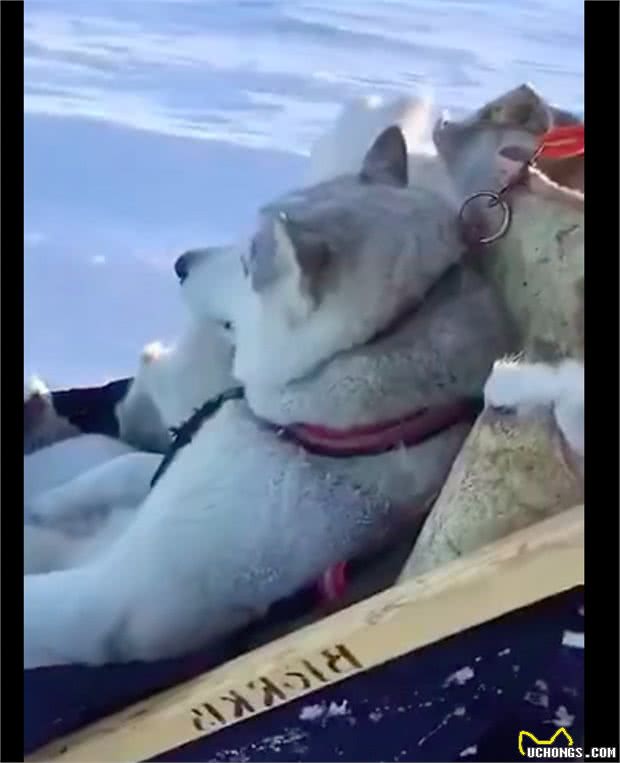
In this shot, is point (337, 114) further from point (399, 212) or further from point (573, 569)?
point (573, 569)

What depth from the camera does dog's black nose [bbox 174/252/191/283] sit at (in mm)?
829

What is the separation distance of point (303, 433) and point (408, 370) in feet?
0.28

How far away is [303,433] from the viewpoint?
0.82m

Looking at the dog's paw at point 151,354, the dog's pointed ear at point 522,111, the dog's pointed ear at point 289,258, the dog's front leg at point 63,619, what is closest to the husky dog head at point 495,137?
the dog's pointed ear at point 522,111

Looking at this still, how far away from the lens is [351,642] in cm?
81

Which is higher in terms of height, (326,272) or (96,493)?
(326,272)

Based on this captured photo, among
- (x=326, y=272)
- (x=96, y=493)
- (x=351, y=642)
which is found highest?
(x=326, y=272)

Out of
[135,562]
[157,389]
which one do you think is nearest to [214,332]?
[157,389]

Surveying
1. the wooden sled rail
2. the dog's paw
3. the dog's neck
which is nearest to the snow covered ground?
the dog's paw

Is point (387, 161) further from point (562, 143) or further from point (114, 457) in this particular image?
point (114, 457)

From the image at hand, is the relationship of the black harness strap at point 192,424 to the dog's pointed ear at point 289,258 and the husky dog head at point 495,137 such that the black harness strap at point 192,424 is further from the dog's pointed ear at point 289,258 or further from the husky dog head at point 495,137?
the husky dog head at point 495,137

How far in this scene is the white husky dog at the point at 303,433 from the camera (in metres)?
0.80

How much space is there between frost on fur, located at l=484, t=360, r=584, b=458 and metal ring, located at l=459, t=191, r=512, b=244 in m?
0.09

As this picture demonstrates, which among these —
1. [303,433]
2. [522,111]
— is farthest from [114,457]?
[522,111]
